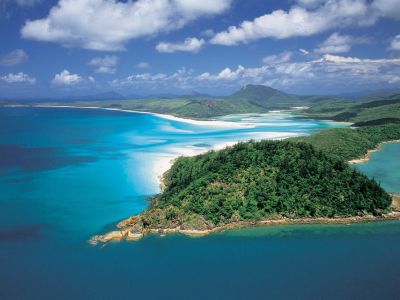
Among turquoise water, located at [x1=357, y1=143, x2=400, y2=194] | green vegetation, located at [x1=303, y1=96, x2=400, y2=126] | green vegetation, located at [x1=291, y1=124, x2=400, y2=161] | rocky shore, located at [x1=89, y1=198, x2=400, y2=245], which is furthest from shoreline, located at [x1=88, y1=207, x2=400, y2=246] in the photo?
green vegetation, located at [x1=303, y1=96, x2=400, y2=126]

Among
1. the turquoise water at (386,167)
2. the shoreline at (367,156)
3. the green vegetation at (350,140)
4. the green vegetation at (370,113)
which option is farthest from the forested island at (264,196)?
the green vegetation at (370,113)

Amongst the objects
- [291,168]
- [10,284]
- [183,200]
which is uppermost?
[291,168]

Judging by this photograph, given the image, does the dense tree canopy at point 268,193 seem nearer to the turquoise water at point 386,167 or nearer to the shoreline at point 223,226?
the shoreline at point 223,226

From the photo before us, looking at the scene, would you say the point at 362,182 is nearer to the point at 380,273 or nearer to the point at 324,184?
the point at 324,184

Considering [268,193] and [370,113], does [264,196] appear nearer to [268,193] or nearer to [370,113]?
[268,193]

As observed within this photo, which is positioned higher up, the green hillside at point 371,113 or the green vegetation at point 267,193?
the green hillside at point 371,113

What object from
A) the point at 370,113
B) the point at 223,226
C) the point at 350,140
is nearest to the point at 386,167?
the point at 350,140

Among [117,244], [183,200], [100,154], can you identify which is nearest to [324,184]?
[183,200]
